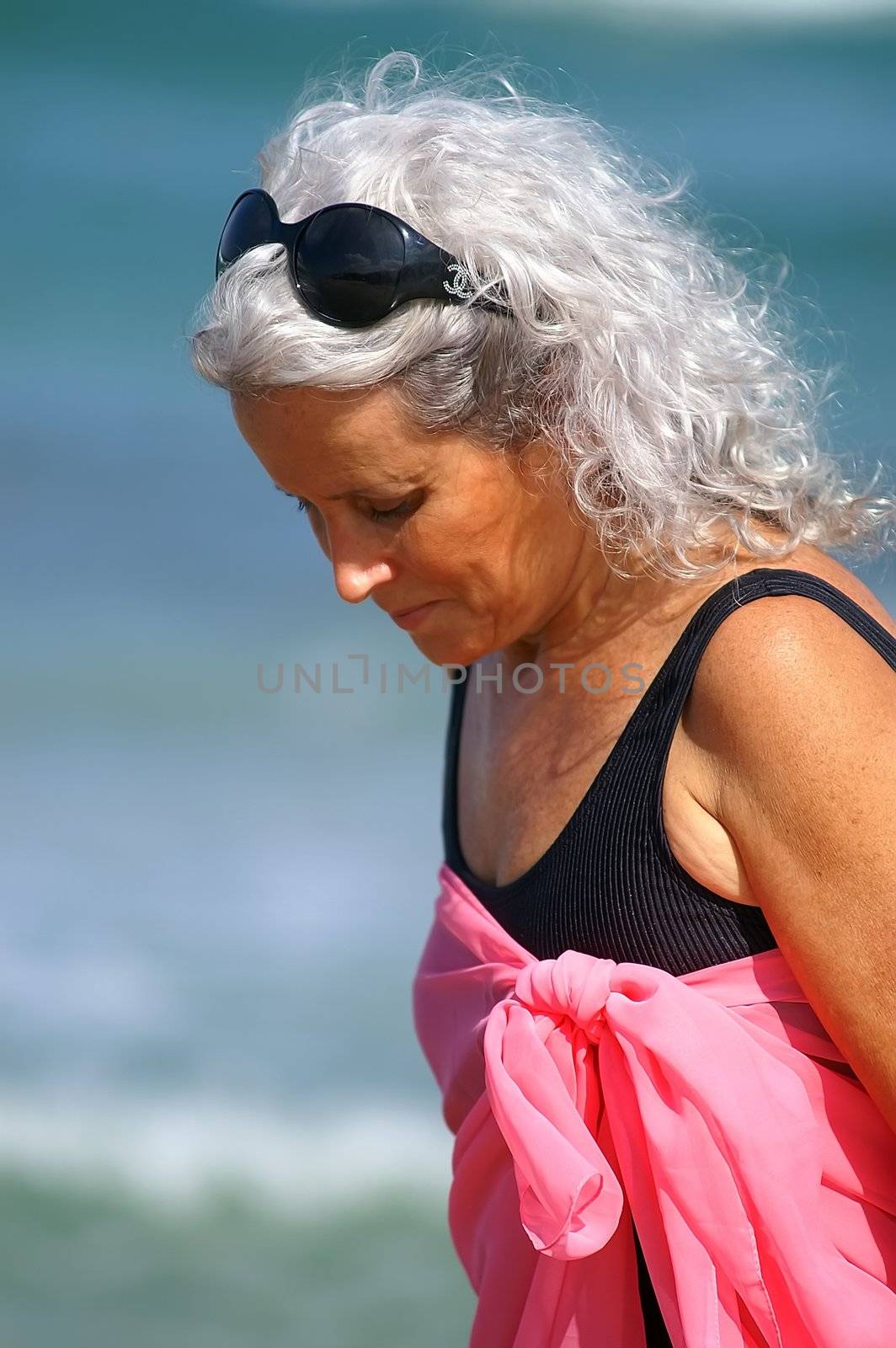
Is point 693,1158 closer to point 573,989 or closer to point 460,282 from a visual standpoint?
point 573,989

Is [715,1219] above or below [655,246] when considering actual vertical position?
below

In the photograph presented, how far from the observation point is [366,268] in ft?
4.37

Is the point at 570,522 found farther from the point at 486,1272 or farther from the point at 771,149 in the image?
the point at 771,149

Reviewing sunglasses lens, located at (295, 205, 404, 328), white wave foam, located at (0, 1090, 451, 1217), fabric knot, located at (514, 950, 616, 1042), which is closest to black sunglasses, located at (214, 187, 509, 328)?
sunglasses lens, located at (295, 205, 404, 328)

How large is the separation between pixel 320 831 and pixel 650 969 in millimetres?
3578

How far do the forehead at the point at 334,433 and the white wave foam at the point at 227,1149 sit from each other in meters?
2.57

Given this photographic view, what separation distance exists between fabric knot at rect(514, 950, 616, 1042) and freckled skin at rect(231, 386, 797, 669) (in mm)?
370

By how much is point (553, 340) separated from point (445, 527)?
230mm

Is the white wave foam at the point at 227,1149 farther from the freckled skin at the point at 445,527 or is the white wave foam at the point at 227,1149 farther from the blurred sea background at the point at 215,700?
the freckled skin at the point at 445,527

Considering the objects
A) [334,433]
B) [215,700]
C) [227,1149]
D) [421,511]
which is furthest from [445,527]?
[215,700]

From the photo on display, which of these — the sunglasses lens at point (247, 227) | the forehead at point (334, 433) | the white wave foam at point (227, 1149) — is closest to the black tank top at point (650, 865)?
the forehead at point (334, 433)

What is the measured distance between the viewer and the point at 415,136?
4.65 ft

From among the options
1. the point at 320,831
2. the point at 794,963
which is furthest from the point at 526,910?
the point at 320,831

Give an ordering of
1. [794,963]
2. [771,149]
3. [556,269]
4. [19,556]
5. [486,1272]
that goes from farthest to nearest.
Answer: [771,149] < [19,556] < [486,1272] < [556,269] < [794,963]
